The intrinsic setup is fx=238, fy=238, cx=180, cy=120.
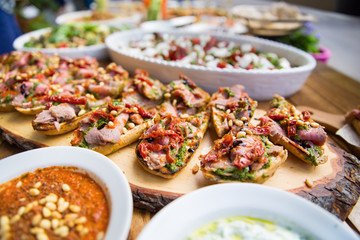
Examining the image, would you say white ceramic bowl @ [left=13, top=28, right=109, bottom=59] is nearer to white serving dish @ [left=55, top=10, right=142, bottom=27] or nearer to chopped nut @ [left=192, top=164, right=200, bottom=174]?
white serving dish @ [left=55, top=10, right=142, bottom=27]

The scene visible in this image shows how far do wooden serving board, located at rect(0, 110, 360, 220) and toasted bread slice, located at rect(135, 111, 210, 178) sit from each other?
0.41 feet

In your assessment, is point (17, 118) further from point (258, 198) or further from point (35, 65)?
point (258, 198)

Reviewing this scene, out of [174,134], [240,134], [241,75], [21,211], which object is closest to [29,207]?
[21,211]

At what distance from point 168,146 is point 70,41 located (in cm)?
516

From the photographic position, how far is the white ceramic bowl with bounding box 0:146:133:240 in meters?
1.77

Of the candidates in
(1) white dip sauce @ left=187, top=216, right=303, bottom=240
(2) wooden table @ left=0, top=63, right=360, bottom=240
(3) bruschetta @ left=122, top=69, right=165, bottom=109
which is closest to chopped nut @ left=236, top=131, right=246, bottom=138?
(1) white dip sauce @ left=187, top=216, right=303, bottom=240

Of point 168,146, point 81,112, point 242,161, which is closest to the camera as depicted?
point 242,161

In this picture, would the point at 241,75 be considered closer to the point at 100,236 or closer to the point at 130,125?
the point at 130,125

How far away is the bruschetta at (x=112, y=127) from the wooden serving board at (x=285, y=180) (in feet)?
0.59

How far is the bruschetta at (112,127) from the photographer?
269 centimetres

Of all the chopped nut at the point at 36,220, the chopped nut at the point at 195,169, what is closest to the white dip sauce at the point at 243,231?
the chopped nut at the point at 195,169

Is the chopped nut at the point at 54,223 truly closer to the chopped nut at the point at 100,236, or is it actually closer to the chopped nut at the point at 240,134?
the chopped nut at the point at 100,236

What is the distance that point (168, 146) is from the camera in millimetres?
2520

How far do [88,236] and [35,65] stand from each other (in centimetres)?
371
